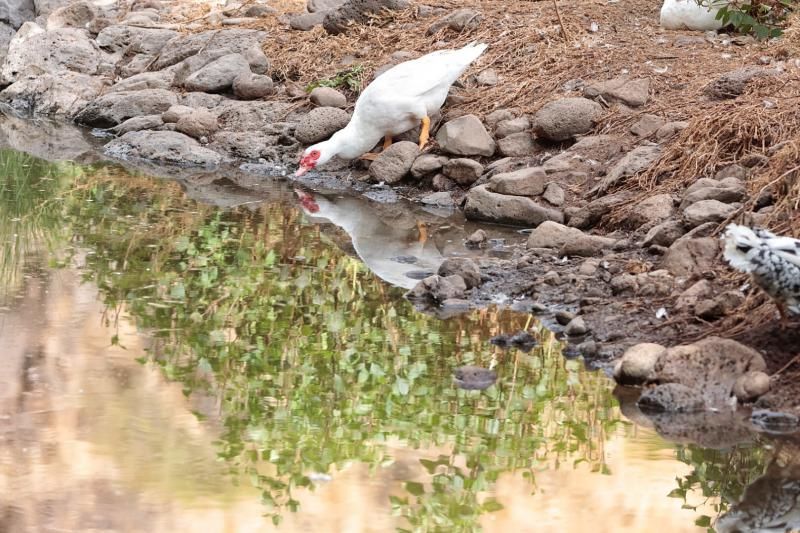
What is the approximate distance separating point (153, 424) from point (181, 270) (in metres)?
2.14

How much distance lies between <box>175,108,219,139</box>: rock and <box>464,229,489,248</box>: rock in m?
3.68

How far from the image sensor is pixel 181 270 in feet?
20.8

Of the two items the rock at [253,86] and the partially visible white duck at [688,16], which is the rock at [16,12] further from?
the partially visible white duck at [688,16]

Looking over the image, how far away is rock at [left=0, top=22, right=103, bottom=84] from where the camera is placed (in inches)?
483

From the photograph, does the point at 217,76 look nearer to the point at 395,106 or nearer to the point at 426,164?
the point at 395,106

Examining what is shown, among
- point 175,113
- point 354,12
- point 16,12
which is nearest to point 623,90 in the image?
point 354,12

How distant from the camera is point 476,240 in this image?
7.07 m

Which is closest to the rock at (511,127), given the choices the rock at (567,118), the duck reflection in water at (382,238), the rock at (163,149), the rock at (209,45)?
the rock at (567,118)

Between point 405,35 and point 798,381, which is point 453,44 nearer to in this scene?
point 405,35

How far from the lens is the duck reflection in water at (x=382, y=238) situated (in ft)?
21.5

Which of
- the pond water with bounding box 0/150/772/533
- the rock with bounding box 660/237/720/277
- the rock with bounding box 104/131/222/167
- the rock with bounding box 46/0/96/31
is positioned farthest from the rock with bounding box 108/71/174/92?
the rock with bounding box 660/237/720/277

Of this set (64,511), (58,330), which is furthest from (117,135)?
(64,511)

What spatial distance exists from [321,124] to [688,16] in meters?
3.21

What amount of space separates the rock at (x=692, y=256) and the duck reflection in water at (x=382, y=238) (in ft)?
4.38
